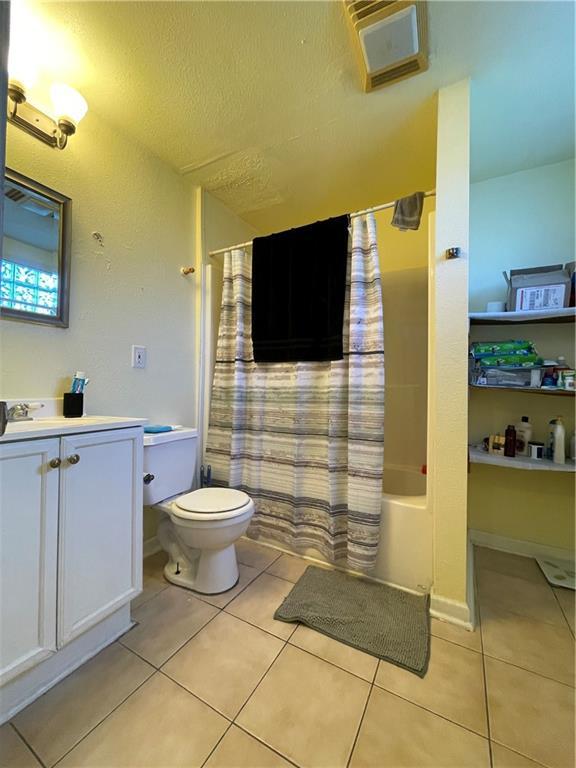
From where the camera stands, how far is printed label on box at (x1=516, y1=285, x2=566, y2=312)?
1.55 metres

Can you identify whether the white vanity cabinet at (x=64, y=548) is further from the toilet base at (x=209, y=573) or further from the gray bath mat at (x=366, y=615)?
the gray bath mat at (x=366, y=615)

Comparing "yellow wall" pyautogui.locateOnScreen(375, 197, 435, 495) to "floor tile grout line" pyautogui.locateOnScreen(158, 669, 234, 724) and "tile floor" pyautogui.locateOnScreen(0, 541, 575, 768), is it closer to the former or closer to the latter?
"tile floor" pyautogui.locateOnScreen(0, 541, 575, 768)

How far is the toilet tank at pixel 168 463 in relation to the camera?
147cm

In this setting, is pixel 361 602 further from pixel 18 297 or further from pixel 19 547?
pixel 18 297

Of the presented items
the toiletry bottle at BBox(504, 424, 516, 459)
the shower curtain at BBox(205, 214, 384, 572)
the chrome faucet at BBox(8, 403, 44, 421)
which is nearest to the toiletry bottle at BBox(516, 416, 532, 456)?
the toiletry bottle at BBox(504, 424, 516, 459)

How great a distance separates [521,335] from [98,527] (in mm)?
2321

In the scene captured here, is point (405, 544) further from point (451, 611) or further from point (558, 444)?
point (558, 444)

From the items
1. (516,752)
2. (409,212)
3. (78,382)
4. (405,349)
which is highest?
(409,212)

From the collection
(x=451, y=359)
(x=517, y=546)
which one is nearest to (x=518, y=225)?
(x=451, y=359)

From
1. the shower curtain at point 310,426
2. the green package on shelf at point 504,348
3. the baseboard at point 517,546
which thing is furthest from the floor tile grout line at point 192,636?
the green package on shelf at point 504,348

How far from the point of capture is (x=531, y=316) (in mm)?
1556

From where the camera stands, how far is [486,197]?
191cm

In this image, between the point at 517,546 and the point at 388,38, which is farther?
the point at 517,546

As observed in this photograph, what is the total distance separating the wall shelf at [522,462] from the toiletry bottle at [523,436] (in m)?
0.07
